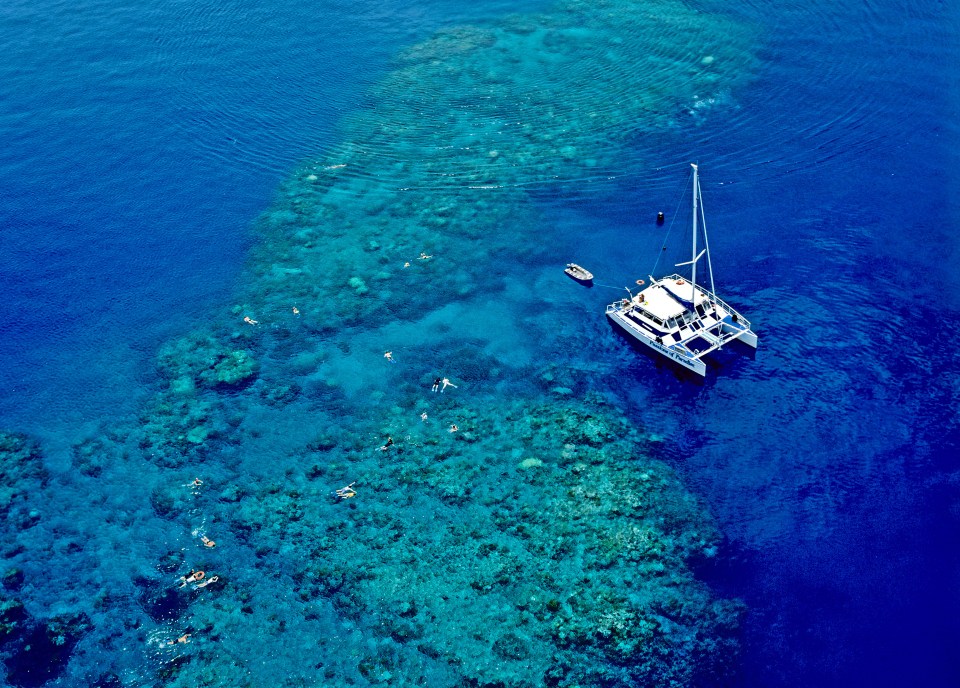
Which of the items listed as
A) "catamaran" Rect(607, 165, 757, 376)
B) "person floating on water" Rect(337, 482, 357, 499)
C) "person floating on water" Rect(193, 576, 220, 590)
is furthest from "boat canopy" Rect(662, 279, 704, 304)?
"person floating on water" Rect(193, 576, 220, 590)

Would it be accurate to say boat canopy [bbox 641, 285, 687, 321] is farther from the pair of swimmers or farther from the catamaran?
the pair of swimmers

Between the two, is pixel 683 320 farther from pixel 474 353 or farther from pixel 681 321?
pixel 474 353

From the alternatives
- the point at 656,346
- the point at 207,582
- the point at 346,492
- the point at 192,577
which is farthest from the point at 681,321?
the point at 192,577

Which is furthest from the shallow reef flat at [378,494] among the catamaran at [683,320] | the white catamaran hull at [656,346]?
the catamaran at [683,320]

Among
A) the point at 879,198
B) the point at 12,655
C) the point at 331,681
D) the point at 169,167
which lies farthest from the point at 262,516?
the point at 879,198

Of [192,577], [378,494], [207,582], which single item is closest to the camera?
[207,582]

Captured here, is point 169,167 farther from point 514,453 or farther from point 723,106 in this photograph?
point 723,106

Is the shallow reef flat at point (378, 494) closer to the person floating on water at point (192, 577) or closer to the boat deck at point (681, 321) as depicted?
the person floating on water at point (192, 577)
